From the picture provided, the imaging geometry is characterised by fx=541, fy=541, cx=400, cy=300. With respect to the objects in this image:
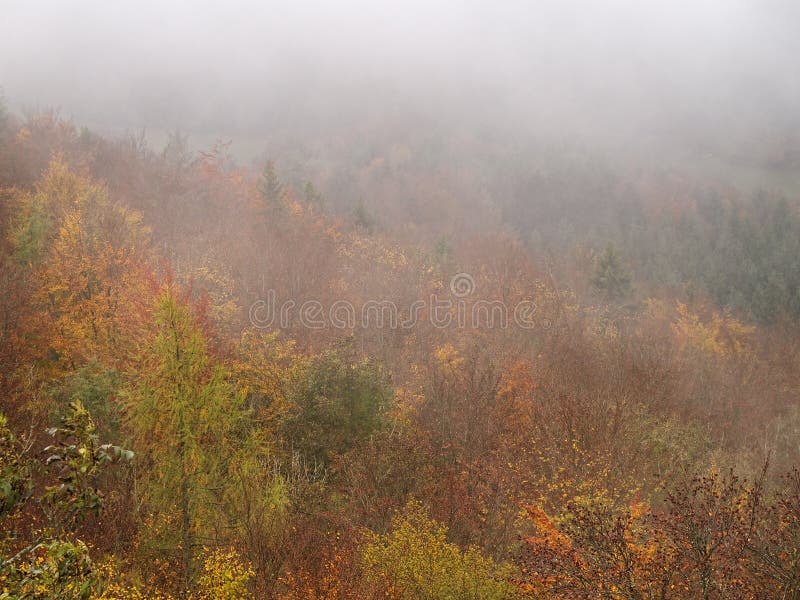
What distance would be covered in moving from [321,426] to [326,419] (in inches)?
12.3

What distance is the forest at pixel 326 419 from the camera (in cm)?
838

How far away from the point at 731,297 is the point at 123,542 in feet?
314

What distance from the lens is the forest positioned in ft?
27.5

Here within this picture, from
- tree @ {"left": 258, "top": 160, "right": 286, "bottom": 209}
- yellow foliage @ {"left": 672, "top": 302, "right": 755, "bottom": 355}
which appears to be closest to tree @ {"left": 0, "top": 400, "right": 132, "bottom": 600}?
tree @ {"left": 258, "top": 160, "right": 286, "bottom": 209}

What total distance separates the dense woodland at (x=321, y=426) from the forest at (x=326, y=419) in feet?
0.31

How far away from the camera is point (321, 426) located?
19969 mm

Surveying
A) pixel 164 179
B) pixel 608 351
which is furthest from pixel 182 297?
pixel 164 179

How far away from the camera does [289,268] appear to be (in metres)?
37.8

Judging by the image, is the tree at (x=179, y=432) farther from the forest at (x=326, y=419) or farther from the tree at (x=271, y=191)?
the tree at (x=271, y=191)

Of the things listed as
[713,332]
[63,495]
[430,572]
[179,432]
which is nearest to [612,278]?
[713,332]

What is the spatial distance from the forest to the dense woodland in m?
0.10

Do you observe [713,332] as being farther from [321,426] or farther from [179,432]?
[179,432]

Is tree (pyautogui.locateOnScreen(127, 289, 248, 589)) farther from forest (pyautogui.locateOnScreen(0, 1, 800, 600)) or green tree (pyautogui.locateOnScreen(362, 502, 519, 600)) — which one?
green tree (pyautogui.locateOnScreen(362, 502, 519, 600))

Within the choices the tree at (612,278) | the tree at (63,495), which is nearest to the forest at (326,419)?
the tree at (63,495)
